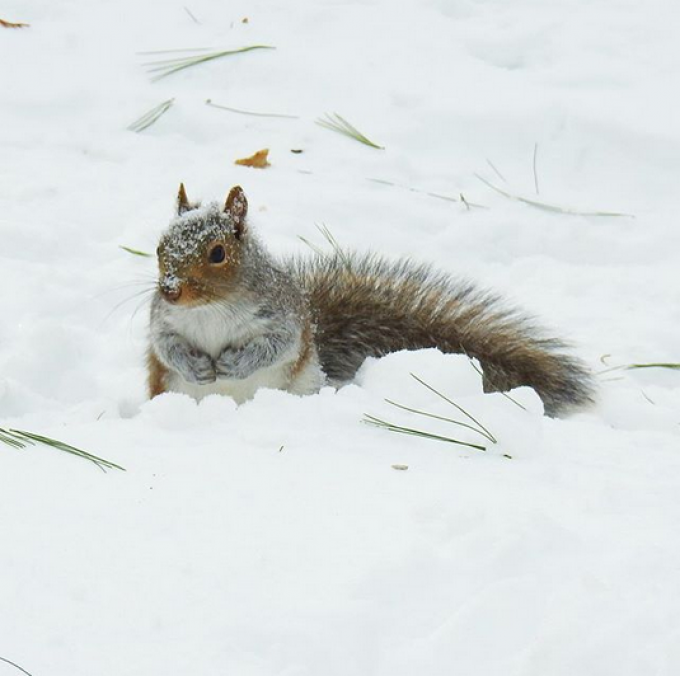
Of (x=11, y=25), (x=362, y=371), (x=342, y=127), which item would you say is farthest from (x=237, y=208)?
(x=11, y=25)

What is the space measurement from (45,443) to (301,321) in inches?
40.1

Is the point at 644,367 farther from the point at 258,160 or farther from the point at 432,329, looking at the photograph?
the point at 258,160

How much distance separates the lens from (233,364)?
3.03m

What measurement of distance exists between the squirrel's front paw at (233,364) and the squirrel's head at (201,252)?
0.18m

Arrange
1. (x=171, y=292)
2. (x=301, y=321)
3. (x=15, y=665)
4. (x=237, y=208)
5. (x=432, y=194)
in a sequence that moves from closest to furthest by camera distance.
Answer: (x=15, y=665) → (x=171, y=292) → (x=237, y=208) → (x=301, y=321) → (x=432, y=194)

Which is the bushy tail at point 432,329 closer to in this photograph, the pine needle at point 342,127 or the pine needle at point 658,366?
the pine needle at point 658,366

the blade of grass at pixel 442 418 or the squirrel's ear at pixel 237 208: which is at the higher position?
the squirrel's ear at pixel 237 208

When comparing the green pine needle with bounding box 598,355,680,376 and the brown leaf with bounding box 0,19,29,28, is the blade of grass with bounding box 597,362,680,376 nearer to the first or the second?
the green pine needle with bounding box 598,355,680,376

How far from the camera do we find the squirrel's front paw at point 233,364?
9.95 feet

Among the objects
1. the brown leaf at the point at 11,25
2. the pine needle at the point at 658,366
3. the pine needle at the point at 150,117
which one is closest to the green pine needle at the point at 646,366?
the pine needle at the point at 658,366

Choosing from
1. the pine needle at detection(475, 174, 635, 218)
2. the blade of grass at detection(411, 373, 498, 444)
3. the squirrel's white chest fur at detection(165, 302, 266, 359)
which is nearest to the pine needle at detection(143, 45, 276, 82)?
the pine needle at detection(475, 174, 635, 218)

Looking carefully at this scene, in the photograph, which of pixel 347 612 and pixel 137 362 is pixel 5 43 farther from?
pixel 347 612

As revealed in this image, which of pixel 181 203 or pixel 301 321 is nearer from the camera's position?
pixel 181 203

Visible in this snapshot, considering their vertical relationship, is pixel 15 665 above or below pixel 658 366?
above
